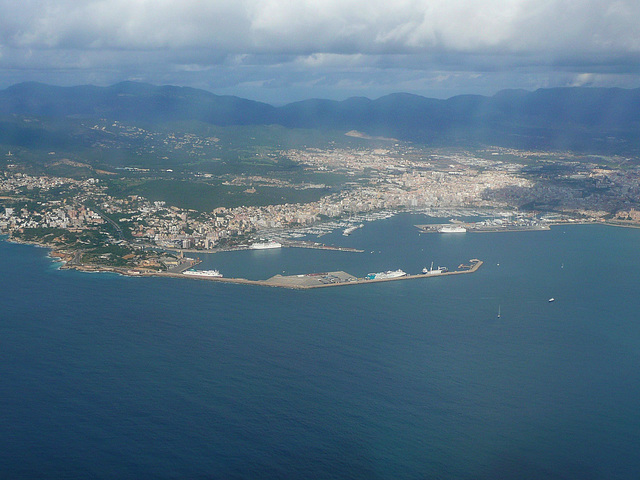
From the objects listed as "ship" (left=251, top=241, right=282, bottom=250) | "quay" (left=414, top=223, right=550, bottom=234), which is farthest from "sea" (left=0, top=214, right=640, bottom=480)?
"quay" (left=414, top=223, right=550, bottom=234)

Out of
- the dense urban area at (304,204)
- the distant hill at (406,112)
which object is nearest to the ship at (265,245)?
the dense urban area at (304,204)

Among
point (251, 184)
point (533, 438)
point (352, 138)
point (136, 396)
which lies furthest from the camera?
point (352, 138)

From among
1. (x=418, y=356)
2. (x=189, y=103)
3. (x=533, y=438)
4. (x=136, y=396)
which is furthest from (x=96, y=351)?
(x=189, y=103)

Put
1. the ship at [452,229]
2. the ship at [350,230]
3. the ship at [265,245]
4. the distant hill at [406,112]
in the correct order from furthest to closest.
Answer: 1. the distant hill at [406,112]
2. the ship at [452,229]
3. the ship at [350,230]
4. the ship at [265,245]

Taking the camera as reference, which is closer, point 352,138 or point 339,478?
point 339,478

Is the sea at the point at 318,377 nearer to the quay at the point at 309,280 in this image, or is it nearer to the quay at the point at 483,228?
the quay at the point at 309,280

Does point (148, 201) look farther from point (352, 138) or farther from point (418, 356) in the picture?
point (352, 138)
